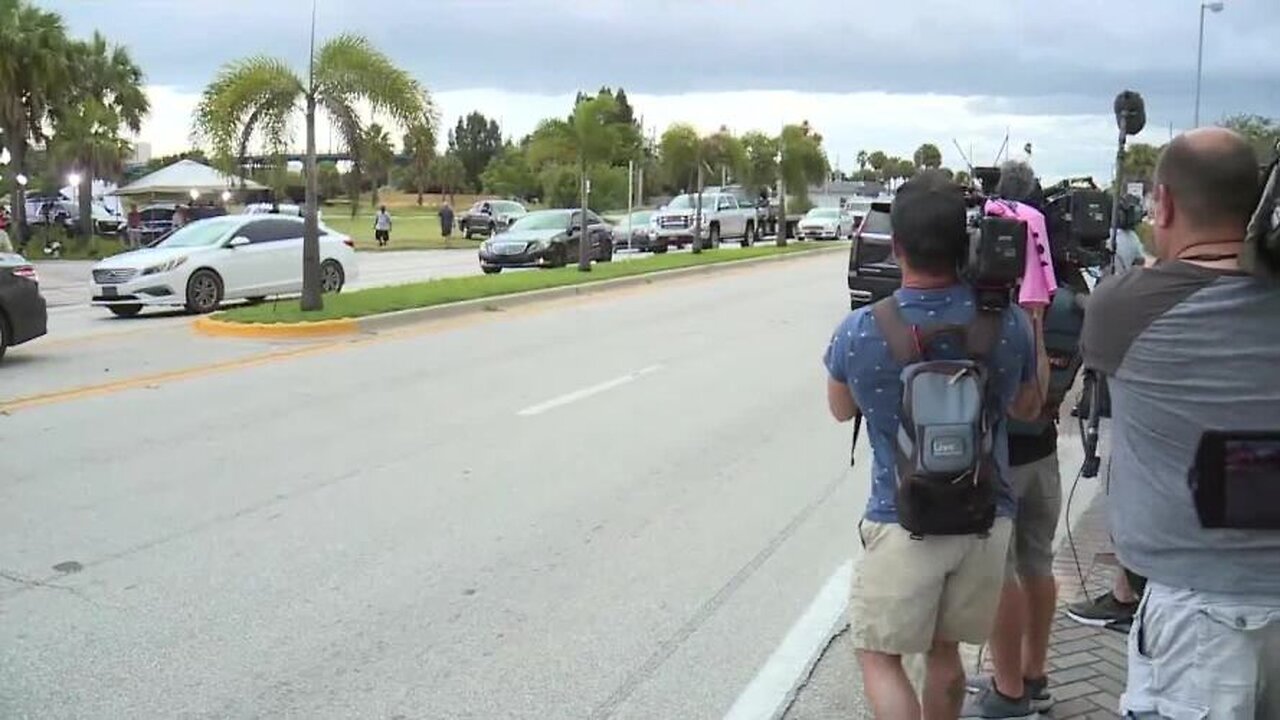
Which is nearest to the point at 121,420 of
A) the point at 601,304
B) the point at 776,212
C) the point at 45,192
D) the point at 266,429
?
the point at 266,429

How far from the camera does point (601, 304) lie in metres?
19.5

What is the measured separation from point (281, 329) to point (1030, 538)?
488 inches

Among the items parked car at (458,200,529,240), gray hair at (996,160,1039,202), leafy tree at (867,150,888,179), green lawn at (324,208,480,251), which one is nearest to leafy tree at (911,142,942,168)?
gray hair at (996,160,1039,202)

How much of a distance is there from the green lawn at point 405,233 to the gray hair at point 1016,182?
30854 millimetres

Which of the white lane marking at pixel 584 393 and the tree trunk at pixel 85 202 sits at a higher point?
the tree trunk at pixel 85 202

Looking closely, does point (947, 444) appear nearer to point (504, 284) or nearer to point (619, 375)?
point (619, 375)

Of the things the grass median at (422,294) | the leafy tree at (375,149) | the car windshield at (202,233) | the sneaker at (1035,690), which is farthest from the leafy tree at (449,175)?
the sneaker at (1035,690)

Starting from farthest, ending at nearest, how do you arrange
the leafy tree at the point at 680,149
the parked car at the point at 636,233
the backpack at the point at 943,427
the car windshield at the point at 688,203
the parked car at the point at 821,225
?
the parked car at the point at 821,225
the car windshield at the point at 688,203
the parked car at the point at 636,233
the leafy tree at the point at 680,149
the backpack at the point at 943,427

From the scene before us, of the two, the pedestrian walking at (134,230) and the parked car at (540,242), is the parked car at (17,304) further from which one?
the pedestrian walking at (134,230)

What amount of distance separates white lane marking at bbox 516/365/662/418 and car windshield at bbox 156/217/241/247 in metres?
9.75

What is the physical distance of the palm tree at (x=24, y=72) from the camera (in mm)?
34188

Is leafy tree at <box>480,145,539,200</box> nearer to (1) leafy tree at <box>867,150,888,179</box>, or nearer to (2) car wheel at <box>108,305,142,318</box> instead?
(1) leafy tree at <box>867,150,888,179</box>

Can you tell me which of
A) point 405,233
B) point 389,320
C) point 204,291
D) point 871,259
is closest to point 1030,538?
point 871,259

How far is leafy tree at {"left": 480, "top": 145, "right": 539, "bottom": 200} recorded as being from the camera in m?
89.6
